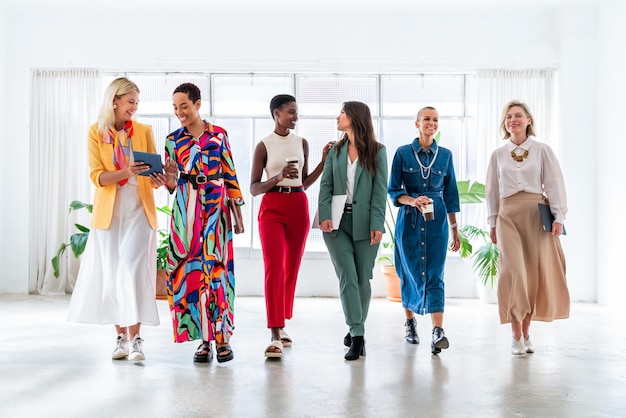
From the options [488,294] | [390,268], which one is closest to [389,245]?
[390,268]

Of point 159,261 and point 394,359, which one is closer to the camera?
point 394,359

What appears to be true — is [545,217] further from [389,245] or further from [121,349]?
[389,245]

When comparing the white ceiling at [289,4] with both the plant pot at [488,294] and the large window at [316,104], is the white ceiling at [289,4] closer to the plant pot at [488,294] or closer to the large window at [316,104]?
the large window at [316,104]

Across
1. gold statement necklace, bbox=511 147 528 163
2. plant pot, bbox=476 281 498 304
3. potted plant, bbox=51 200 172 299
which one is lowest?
plant pot, bbox=476 281 498 304

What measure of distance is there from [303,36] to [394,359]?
474cm

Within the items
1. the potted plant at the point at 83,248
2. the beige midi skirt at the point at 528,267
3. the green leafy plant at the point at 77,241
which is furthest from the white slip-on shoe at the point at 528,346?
the green leafy plant at the point at 77,241

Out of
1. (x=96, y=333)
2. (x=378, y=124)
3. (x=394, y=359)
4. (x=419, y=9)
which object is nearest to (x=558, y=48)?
(x=419, y=9)

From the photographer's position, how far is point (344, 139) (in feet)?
13.5

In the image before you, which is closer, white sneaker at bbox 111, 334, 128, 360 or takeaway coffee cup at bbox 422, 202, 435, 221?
white sneaker at bbox 111, 334, 128, 360

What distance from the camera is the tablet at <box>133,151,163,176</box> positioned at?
3.68 meters

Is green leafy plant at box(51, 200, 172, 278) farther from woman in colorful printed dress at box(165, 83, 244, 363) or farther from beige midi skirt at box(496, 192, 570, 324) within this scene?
beige midi skirt at box(496, 192, 570, 324)

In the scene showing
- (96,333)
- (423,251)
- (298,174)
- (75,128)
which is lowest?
(96,333)

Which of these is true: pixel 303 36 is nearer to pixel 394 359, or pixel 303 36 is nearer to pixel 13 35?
pixel 13 35

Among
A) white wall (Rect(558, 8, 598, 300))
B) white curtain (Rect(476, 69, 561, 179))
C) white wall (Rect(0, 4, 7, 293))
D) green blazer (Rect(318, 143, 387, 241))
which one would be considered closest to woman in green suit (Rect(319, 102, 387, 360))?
green blazer (Rect(318, 143, 387, 241))
